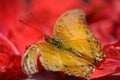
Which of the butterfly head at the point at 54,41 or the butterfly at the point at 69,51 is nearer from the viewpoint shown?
the butterfly at the point at 69,51

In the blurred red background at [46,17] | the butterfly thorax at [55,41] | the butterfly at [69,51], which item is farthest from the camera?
Answer: the blurred red background at [46,17]

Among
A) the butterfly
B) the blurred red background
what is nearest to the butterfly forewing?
the butterfly

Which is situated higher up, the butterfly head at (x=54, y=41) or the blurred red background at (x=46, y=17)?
the blurred red background at (x=46, y=17)

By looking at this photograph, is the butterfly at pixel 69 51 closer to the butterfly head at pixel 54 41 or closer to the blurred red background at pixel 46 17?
the butterfly head at pixel 54 41

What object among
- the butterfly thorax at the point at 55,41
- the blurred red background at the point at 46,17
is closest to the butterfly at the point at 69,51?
the butterfly thorax at the point at 55,41

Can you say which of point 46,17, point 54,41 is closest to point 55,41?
point 54,41

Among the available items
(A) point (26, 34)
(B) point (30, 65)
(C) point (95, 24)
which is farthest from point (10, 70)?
(C) point (95, 24)

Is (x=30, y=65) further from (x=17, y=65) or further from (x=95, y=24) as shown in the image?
(x=95, y=24)

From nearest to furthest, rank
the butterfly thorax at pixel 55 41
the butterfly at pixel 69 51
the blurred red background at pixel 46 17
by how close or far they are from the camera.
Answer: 1. the butterfly at pixel 69 51
2. the butterfly thorax at pixel 55 41
3. the blurred red background at pixel 46 17
